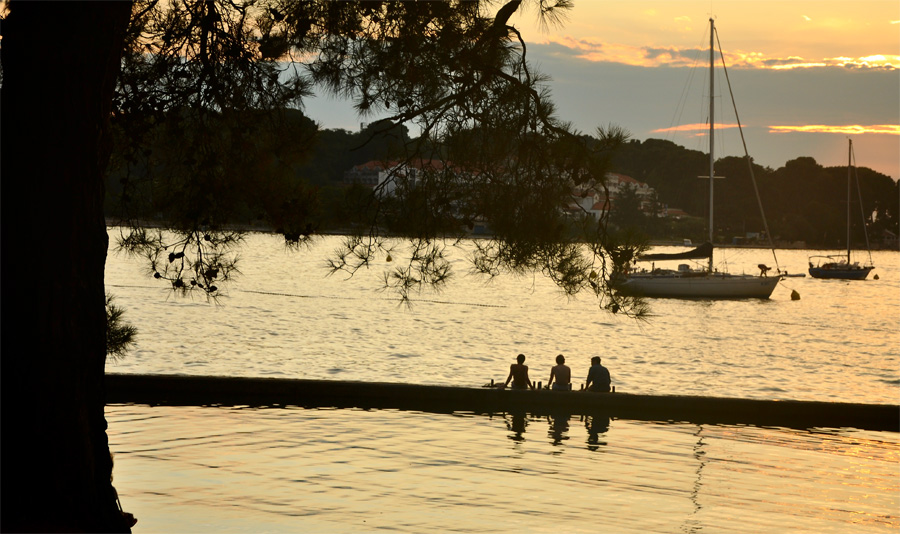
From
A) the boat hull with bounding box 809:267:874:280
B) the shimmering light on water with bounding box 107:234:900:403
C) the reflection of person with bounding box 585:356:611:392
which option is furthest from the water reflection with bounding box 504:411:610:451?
the boat hull with bounding box 809:267:874:280

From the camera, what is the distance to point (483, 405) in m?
15.9

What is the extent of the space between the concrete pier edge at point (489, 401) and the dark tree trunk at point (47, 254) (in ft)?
31.7

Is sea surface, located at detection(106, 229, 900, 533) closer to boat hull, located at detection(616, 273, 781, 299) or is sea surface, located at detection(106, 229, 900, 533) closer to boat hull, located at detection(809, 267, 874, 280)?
boat hull, located at detection(616, 273, 781, 299)

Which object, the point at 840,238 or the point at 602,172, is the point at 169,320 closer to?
the point at 602,172

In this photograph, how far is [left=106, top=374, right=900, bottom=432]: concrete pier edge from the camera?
1538cm

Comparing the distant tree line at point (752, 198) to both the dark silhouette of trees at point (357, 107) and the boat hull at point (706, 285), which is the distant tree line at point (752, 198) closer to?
the boat hull at point (706, 285)

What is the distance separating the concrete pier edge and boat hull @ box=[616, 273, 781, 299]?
42.9 meters

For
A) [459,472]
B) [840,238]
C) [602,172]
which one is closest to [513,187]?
[602,172]

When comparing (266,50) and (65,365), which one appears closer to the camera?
(65,365)

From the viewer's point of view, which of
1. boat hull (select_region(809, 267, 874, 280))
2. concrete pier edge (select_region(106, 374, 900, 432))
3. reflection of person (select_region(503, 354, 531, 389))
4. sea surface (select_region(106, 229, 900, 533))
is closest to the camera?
sea surface (select_region(106, 229, 900, 533))

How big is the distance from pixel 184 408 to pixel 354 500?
5577mm

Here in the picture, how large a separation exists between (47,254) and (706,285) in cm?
5655

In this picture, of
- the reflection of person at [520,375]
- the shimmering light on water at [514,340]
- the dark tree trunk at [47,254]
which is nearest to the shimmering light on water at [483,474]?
the reflection of person at [520,375]

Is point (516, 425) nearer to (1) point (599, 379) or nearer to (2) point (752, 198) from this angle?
(1) point (599, 379)
